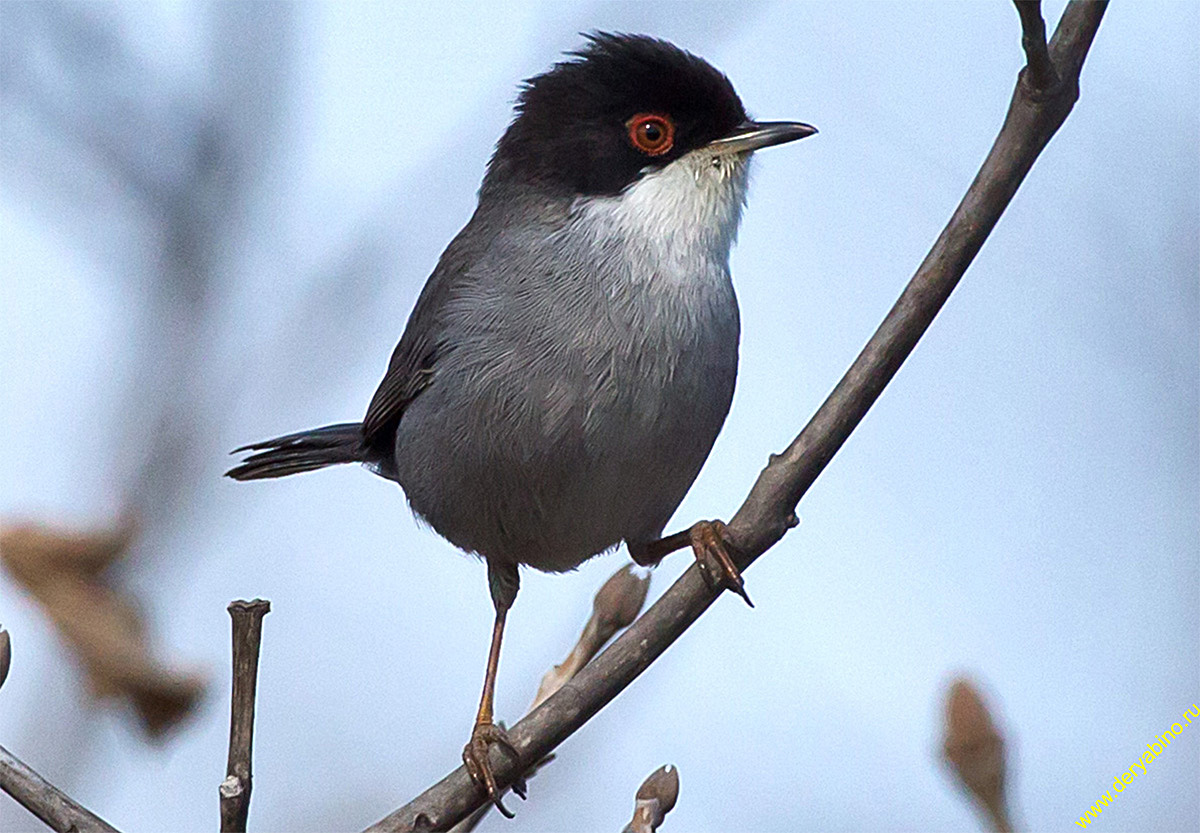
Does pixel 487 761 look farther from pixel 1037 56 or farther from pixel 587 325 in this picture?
pixel 1037 56

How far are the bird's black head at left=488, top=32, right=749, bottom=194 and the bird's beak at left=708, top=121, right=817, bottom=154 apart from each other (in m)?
0.04

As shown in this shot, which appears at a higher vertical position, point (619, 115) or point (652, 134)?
point (619, 115)

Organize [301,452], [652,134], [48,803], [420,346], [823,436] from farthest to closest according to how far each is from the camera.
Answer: [301,452] < [420,346] < [652,134] < [823,436] < [48,803]

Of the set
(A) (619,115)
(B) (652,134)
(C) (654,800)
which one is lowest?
(C) (654,800)

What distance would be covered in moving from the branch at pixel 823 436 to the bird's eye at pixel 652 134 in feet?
5.84

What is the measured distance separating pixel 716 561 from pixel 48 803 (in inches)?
63.9

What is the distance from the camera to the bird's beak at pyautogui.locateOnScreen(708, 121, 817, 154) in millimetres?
4461

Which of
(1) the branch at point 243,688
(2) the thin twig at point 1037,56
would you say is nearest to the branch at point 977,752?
(2) the thin twig at point 1037,56

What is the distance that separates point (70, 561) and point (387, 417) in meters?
2.46

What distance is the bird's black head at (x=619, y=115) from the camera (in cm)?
457

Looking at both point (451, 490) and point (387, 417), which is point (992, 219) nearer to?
point (451, 490)

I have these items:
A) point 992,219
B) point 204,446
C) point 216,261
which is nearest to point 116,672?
point 204,446

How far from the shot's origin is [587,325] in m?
4.25

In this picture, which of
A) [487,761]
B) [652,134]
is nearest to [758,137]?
[652,134]
